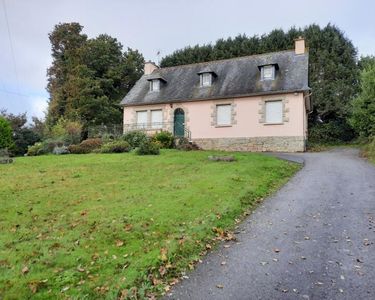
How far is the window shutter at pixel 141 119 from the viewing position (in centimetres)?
2805

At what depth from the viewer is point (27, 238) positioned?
667cm

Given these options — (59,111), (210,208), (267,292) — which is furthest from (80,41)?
(267,292)

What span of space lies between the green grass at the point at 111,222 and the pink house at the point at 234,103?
1042 centimetres

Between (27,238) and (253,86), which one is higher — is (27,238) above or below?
below

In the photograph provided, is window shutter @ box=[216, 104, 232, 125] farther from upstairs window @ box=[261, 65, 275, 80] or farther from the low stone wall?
upstairs window @ box=[261, 65, 275, 80]

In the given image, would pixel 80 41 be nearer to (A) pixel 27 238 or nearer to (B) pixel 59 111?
(B) pixel 59 111

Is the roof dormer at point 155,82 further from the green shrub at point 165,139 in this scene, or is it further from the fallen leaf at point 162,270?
the fallen leaf at point 162,270

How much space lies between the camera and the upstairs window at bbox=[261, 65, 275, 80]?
976 inches

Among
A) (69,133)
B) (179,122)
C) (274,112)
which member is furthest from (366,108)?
(69,133)

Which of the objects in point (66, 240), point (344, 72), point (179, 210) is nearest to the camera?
point (66, 240)

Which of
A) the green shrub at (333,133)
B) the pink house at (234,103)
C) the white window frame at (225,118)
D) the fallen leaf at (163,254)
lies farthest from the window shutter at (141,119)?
the fallen leaf at (163,254)

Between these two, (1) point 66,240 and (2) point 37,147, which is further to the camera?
(2) point 37,147

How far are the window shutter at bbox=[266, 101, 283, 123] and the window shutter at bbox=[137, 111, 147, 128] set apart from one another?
9.15 metres

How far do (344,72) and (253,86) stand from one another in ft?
36.6
